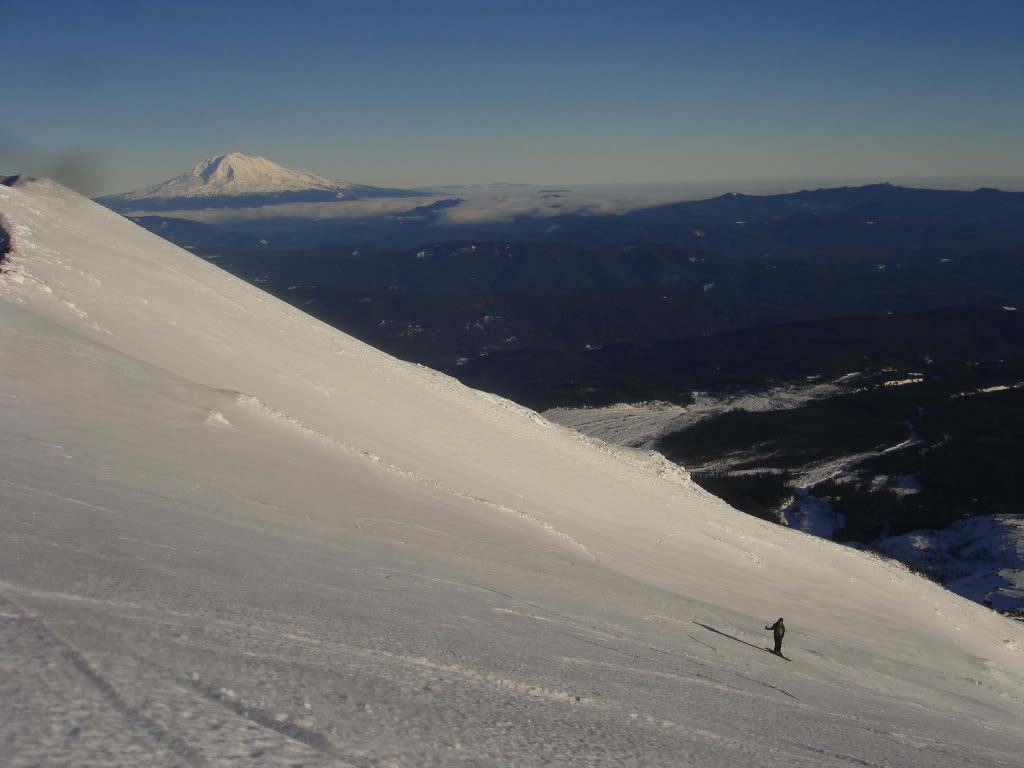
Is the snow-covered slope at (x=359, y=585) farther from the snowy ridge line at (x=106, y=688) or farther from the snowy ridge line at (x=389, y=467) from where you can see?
the snowy ridge line at (x=389, y=467)

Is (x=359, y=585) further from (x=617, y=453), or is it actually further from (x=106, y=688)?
(x=617, y=453)

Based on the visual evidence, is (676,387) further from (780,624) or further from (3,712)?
(3,712)

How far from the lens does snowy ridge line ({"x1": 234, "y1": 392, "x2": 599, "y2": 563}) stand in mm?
22188

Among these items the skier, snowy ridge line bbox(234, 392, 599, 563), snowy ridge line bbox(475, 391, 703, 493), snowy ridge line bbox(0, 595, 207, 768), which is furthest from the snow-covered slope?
snowy ridge line bbox(475, 391, 703, 493)

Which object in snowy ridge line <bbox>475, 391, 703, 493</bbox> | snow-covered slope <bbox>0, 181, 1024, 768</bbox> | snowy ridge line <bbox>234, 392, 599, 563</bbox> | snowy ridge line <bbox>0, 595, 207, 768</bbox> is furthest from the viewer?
snowy ridge line <bbox>475, 391, 703, 493</bbox>

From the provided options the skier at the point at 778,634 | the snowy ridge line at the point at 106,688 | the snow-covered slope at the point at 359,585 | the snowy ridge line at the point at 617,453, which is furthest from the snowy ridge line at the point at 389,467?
the snowy ridge line at the point at 617,453

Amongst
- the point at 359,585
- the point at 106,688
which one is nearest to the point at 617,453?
the point at 359,585

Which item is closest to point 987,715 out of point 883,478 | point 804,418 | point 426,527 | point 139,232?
point 426,527

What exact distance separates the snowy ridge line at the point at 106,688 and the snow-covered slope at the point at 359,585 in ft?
0.10

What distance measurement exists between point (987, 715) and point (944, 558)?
5301 cm

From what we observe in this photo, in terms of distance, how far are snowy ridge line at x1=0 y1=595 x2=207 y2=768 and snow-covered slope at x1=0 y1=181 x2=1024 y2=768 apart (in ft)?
0.10

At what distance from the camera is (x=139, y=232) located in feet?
126

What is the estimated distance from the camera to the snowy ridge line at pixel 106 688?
595cm

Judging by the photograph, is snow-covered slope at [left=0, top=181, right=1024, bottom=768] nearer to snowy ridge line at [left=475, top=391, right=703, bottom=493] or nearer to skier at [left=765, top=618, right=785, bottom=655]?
skier at [left=765, top=618, right=785, bottom=655]
